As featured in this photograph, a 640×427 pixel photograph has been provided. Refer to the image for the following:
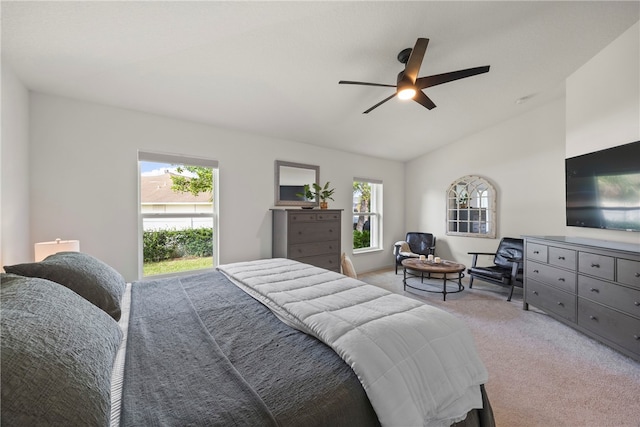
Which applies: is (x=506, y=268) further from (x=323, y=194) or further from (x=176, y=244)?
(x=176, y=244)

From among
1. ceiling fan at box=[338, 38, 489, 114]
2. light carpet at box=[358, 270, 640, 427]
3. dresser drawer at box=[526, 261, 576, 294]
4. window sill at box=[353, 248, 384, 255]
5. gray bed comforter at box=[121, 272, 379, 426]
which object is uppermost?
ceiling fan at box=[338, 38, 489, 114]

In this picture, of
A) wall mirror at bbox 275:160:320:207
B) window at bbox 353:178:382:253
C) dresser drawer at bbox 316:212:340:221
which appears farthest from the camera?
window at bbox 353:178:382:253

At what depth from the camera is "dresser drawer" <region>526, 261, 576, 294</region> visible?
281 centimetres

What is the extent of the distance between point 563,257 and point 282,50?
350 cm

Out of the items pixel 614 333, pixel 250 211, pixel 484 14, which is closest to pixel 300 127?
pixel 250 211

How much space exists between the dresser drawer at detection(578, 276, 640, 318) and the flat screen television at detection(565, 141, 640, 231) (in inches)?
24.3

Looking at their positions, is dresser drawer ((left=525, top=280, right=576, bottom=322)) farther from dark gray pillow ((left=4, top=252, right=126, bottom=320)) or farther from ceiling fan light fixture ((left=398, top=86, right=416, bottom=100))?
dark gray pillow ((left=4, top=252, right=126, bottom=320))

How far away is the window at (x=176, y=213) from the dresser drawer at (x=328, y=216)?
1.43 meters

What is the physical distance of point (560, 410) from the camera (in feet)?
5.75

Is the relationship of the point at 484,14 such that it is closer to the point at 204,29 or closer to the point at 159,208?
the point at 204,29

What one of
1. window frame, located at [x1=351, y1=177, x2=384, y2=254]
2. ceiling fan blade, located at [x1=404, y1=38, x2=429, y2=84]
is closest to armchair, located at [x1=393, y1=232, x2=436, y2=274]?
window frame, located at [x1=351, y1=177, x2=384, y2=254]

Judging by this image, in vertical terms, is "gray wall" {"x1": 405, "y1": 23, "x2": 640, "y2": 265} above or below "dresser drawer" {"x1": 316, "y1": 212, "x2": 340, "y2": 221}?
above

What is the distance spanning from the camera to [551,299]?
10.00ft

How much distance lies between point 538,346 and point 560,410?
0.95 m
